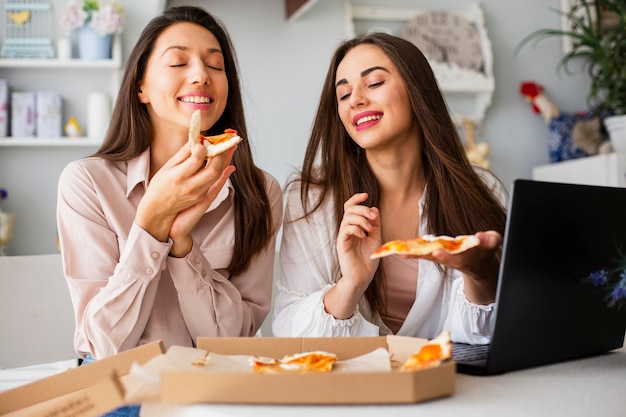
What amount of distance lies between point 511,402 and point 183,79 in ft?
3.13

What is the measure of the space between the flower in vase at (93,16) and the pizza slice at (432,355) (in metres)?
2.69

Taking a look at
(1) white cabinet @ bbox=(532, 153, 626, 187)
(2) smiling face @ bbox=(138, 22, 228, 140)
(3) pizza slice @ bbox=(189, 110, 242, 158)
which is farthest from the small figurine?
(1) white cabinet @ bbox=(532, 153, 626, 187)

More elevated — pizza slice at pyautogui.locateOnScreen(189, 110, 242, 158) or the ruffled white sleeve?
pizza slice at pyautogui.locateOnScreen(189, 110, 242, 158)

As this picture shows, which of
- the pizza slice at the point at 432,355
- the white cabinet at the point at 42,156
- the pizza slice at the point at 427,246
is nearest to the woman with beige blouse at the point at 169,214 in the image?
the pizza slice at the point at 427,246

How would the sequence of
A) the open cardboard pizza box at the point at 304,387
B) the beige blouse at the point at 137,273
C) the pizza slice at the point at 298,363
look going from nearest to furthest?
the open cardboard pizza box at the point at 304,387
the pizza slice at the point at 298,363
the beige blouse at the point at 137,273

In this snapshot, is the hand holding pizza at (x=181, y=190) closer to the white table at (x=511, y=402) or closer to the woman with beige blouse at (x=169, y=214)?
the woman with beige blouse at (x=169, y=214)

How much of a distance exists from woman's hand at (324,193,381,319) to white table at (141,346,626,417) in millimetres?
380

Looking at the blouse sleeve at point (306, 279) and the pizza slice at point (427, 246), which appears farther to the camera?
the blouse sleeve at point (306, 279)

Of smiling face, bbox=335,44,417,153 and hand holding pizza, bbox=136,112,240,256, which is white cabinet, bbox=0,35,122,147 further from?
hand holding pizza, bbox=136,112,240,256

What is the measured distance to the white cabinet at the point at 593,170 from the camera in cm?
337

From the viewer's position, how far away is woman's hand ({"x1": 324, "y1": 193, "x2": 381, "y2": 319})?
48.6 inches

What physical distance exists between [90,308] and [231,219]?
1.22 ft

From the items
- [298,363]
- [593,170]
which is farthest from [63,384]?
[593,170]

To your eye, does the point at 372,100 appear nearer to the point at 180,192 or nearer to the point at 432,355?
the point at 180,192
